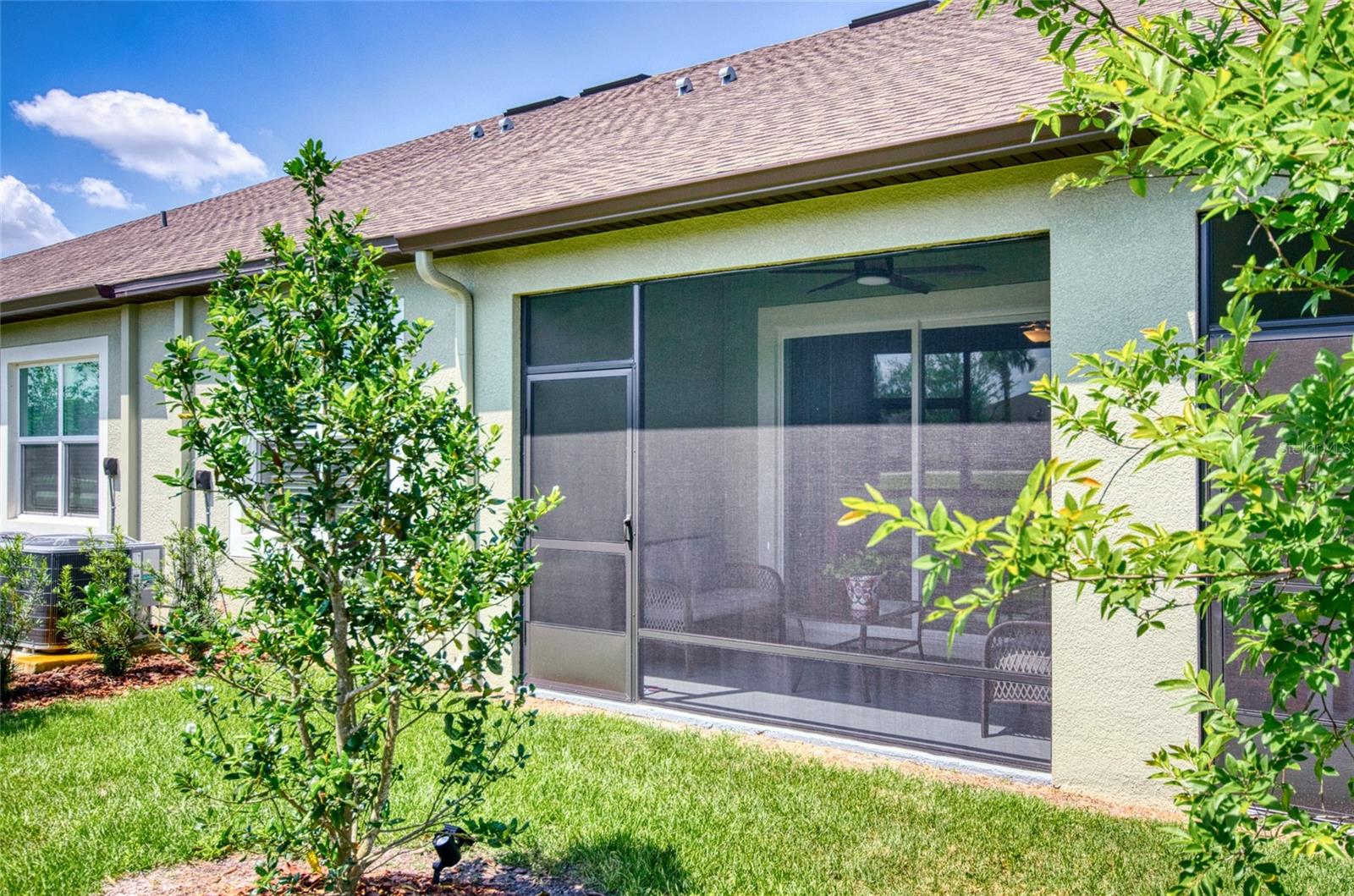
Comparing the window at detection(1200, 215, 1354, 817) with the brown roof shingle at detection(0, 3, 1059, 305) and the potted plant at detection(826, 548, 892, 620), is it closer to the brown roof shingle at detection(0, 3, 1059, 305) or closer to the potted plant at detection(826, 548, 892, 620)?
the brown roof shingle at detection(0, 3, 1059, 305)

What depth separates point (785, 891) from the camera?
11.7ft

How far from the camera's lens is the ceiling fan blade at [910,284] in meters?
5.23

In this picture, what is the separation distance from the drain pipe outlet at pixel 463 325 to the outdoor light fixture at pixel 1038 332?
392cm

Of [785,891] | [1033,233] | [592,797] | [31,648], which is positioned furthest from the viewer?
[31,648]

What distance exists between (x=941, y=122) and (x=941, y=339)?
1.20m

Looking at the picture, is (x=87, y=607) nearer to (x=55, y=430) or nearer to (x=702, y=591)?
(x=55, y=430)

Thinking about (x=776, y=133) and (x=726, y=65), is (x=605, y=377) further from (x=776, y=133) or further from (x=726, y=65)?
(x=726, y=65)

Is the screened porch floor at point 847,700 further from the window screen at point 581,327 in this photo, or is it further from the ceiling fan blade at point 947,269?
the ceiling fan blade at point 947,269

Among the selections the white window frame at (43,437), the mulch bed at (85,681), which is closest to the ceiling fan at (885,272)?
the mulch bed at (85,681)

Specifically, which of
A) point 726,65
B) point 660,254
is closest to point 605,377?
point 660,254

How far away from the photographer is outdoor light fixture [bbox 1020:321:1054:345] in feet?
16.1

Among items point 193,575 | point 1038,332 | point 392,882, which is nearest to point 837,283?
point 1038,332

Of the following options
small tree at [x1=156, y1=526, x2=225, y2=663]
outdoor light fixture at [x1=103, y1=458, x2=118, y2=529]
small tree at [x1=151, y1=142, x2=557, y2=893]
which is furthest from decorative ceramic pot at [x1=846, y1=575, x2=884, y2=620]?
A: outdoor light fixture at [x1=103, y1=458, x2=118, y2=529]

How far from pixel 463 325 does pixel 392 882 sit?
434 cm
